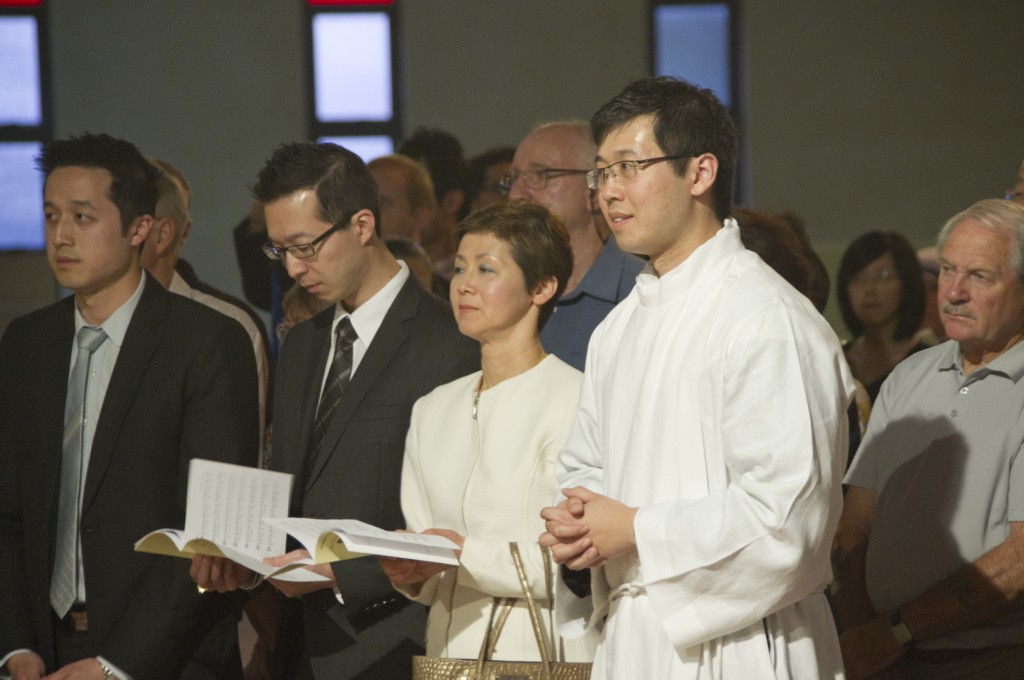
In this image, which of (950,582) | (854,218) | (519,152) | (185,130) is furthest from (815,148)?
(950,582)

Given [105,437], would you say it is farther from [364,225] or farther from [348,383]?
[364,225]

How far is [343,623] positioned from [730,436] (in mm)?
1309

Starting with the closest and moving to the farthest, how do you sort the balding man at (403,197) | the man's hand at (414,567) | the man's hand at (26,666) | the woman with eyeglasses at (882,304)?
the man's hand at (414,567) < the man's hand at (26,666) < the woman with eyeglasses at (882,304) < the balding man at (403,197)

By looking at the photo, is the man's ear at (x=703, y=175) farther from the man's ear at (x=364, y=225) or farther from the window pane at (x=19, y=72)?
the window pane at (x=19, y=72)

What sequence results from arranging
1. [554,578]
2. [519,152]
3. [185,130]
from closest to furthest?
[554,578] < [519,152] < [185,130]

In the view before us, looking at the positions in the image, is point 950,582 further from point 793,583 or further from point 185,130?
point 185,130

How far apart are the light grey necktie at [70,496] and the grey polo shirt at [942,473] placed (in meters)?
1.93

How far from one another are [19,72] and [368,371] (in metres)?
6.33

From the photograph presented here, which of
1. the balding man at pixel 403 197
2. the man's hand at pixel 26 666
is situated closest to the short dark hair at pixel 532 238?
the man's hand at pixel 26 666

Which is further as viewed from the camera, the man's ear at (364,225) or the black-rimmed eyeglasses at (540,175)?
the black-rimmed eyeglasses at (540,175)

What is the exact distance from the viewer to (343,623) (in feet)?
9.93

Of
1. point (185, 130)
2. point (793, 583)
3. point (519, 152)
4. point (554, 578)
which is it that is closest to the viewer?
point (793, 583)

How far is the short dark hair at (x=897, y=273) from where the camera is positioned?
5.14 meters

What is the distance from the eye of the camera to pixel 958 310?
9.46ft
